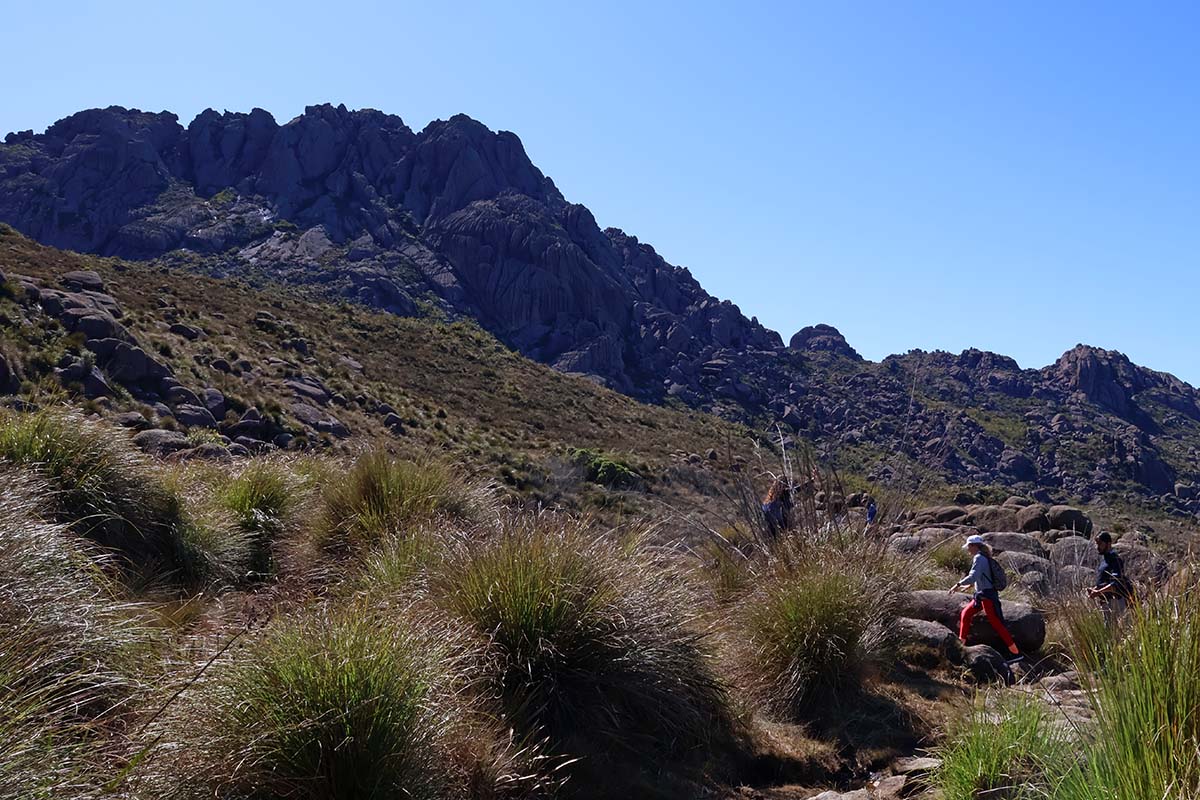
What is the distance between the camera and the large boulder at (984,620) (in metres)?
8.52

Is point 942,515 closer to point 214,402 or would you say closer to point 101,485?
point 101,485

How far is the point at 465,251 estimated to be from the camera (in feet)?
337

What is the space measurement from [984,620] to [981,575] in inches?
22.0

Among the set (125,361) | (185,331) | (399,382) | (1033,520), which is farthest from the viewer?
(399,382)

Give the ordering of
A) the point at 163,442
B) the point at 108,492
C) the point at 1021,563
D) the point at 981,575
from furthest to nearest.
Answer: the point at 163,442, the point at 1021,563, the point at 981,575, the point at 108,492

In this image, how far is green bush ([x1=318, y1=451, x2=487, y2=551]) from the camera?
24.6 ft

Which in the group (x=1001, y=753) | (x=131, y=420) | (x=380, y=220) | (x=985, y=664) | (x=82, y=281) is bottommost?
(x=985, y=664)

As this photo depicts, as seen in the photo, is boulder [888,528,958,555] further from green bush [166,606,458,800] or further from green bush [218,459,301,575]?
green bush [166,606,458,800]

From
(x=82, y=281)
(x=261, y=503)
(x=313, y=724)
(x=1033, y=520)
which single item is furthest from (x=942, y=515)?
(x=82, y=281)

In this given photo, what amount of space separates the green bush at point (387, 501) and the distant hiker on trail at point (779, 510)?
9.73ft

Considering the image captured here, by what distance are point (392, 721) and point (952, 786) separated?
292cm

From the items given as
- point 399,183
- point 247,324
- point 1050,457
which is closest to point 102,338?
point 247,324

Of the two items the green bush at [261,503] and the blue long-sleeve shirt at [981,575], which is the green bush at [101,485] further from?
the blue long-sleeve shirt at [981,575]

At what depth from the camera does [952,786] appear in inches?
168
